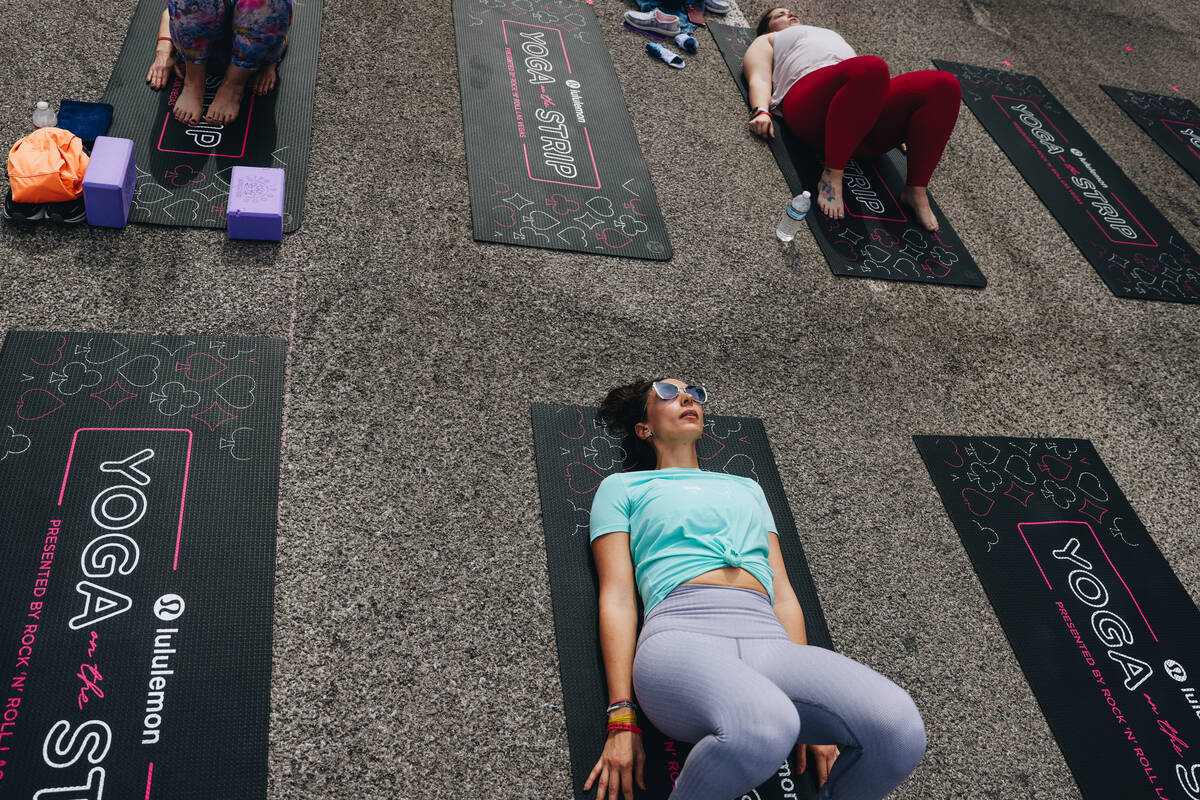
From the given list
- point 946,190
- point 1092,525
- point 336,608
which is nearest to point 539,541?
point 336,608

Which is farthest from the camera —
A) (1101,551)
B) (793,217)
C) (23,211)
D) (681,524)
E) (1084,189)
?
(1084,189)

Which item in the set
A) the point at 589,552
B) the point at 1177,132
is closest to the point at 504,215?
the point at 589,552

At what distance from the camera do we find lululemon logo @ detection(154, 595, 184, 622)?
165cm

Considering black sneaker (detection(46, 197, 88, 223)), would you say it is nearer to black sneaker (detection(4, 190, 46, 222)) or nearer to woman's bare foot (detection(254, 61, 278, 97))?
black sneaker (detection(4, 190, 46, 222))

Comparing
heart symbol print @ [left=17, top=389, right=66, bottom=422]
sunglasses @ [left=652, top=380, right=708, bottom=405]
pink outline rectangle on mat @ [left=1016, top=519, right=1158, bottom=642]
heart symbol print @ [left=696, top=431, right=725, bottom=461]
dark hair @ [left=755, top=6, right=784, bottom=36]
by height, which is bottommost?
pink outline rectangle on mat @ [left=1016, top=519, right=1158, bottom=642]

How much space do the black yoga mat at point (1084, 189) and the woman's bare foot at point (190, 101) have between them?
3.38 m

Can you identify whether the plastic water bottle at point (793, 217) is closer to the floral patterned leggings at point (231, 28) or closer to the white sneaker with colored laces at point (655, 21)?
the white sneaker with colored laces at point (655, 21)

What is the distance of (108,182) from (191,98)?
0.56m

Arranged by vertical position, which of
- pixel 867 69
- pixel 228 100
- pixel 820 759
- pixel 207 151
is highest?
pixel 867 69

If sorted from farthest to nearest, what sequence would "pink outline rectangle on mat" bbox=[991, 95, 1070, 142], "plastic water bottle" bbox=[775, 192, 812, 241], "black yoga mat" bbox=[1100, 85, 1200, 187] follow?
"black yoga mat" bbox=[1100, 85, 1200, 187] → "pink outline rectangle on mat" bbox=[991, 95, 1070, 142] → "plastic water bottle" bbox=[775, 192, 812, 241]

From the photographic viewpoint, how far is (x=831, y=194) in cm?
305

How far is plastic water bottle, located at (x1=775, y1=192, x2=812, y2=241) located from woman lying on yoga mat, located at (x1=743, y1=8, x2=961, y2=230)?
219 mm

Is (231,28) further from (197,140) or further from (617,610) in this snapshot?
(617,610)

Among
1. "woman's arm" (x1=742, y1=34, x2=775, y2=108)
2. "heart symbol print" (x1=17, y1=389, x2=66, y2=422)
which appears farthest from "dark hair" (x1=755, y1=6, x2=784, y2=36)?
"heart symbol print" (x1=17, y1=389, x2=66, y2=422)
